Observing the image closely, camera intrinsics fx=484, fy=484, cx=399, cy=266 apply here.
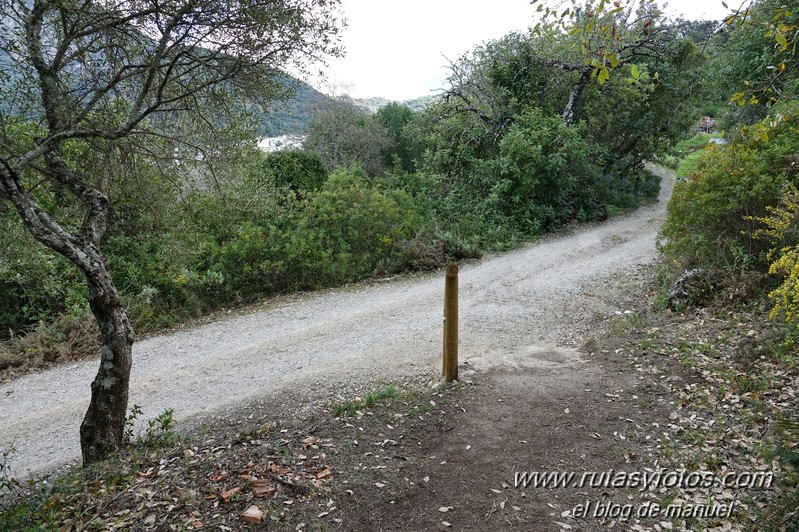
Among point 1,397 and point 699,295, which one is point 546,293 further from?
point 1,397

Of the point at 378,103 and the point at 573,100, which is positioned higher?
the point at 378,103

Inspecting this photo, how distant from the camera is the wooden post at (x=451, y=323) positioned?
5.03 metres

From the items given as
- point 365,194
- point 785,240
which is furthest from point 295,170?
point 785,240

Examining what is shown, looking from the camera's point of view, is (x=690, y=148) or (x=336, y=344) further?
(x=690, y=148)

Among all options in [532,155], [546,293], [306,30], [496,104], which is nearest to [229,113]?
[306,30]

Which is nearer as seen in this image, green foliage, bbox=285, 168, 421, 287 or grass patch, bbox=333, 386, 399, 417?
grass patch, bbox=333, 386, 399, 417

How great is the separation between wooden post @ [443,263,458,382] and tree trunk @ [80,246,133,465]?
3006 millimetres

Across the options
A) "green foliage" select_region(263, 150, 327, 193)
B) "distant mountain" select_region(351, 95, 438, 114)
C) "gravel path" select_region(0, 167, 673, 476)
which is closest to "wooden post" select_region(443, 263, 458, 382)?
"gravel path" select_region(0, 167, 673, 476)

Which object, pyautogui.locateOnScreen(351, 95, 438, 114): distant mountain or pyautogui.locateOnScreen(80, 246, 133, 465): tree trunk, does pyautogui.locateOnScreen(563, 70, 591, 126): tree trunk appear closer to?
pyautogui.locateOnScreen(351, 95, 438, 114): distant mountain

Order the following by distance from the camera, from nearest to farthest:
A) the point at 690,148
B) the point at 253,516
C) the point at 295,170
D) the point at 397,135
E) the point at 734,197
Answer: the point at 253,516
the point at 734,197
the point at 295,170
the point at 397,135
the point at 690,148

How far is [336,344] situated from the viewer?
7262mm

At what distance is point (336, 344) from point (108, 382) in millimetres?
3437

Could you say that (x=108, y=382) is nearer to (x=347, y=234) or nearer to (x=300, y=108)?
(x=347, y=234)

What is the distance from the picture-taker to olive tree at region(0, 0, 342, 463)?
156 inches
